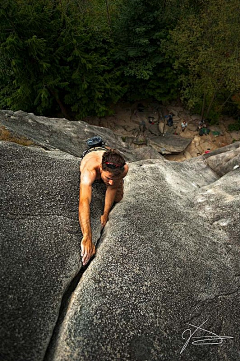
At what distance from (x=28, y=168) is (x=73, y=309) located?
13.2ft

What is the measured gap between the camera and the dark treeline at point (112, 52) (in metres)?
18.4

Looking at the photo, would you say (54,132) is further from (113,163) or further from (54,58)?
(54,58)

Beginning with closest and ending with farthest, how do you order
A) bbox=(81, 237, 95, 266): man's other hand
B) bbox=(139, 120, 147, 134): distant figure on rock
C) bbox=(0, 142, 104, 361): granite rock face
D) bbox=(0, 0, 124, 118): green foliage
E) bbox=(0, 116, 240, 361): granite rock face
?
bbox=(0, 142, 104, 361): granite rock face → bbox=(0, 116, 240, 361): granite rock face → bbox=(81, 237, 95, 266): man's other hand → bbox=(0, 0, 124, 118): green foliage → bbox=(139, 120, 147, 134): distant figure on rock

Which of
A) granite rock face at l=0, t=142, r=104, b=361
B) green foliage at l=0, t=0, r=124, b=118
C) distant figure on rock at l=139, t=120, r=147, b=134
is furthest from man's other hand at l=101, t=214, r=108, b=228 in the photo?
distant figure on rock at l=139, t=120, r=147, b=134

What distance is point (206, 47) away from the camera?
67.6 feet

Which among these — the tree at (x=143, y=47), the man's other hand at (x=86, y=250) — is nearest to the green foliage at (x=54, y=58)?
the tree at (x=143, y=47)

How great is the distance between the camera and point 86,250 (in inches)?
217

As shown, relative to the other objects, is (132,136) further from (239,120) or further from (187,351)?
(187,351)

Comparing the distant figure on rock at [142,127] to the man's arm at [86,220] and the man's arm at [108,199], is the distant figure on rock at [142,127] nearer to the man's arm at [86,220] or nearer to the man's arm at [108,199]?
the man's arm at [108,199]

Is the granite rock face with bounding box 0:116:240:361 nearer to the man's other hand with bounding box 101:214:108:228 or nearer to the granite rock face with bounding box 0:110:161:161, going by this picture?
the man's other hand with bounding box 101:214:108:228

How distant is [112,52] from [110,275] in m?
22.4

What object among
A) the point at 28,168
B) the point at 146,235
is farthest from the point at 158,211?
the point at 28,168

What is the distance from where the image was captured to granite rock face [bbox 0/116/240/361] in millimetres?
4312

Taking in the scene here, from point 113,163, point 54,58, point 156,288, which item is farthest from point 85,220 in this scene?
point 54,58
